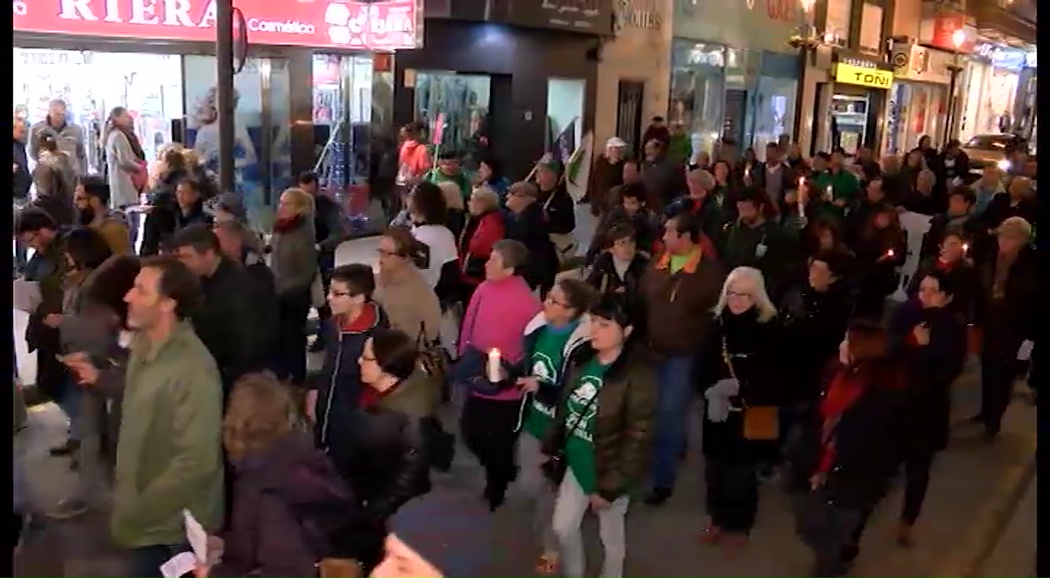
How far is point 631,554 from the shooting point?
16.2 ft

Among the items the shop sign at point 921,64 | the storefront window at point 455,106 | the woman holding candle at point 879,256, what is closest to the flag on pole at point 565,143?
the storefront window at point 455,106

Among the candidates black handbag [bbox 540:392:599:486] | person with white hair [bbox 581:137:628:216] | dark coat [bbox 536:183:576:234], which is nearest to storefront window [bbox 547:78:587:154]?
person with white hair [bbox 581:137:628:216]

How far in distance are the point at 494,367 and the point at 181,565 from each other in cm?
195

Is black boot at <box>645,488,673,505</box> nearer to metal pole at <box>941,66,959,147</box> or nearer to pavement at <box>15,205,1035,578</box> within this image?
pavement at <box>15,205,1035,578</box>

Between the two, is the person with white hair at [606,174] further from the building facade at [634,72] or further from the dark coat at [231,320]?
the dark coat at [231,320]

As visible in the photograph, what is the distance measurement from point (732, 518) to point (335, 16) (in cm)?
744

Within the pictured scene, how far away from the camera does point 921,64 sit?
1094 inches

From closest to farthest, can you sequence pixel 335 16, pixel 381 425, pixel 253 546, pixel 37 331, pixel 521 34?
pixel 253 546 → pixel 381 425 → pixel 37 331 → pixel 335 16 → pixel 521 34

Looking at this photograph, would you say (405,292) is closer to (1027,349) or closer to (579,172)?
(1027,349)

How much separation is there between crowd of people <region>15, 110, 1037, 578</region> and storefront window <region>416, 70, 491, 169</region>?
674 centimetres

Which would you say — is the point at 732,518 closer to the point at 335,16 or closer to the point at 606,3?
the point at 335,16

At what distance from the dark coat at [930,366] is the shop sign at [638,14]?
11.0 metres

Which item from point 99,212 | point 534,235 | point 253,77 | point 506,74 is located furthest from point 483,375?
point 506,74

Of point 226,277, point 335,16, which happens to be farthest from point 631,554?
point 335,16
